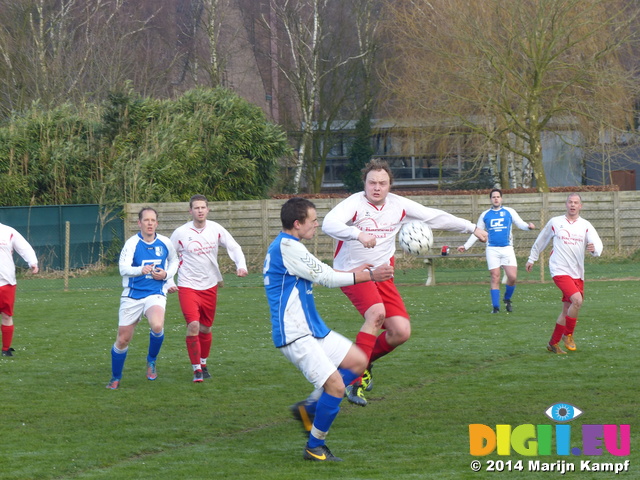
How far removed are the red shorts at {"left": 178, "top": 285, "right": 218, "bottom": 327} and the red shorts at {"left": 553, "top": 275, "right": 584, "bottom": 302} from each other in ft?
13.3

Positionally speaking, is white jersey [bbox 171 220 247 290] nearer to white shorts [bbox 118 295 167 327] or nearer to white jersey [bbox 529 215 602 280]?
white shorts [bbox 118 295 167 327]

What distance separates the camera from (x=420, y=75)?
104ft

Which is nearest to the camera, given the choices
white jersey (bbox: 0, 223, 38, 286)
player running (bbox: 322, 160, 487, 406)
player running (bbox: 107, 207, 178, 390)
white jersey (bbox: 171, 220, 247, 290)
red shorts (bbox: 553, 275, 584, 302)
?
player running (bbox: 322, 160, 487, 406)

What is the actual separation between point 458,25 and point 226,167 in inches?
346

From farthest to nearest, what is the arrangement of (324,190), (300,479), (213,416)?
(324,190) < (213,416) < (300,479)

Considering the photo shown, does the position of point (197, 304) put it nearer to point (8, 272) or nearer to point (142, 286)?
point (142, 286)

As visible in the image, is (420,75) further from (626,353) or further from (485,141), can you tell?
(626,353)

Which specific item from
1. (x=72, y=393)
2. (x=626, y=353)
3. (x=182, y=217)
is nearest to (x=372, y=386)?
(x=72, y=393)

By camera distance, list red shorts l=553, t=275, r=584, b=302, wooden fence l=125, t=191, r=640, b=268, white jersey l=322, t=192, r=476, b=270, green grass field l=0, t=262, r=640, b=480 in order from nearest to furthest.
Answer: green grass field l=0, t=262, r=640, b=480 → white jersey l=322, t=192, r=476, b=270 → red shorts l=553, t=275, r=584, b=302 → wooden fence l=125, t=191, r=640, b=268

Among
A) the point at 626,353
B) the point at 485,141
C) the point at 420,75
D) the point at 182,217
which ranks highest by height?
the point at 420,75

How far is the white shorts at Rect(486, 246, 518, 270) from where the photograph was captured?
15695 mm

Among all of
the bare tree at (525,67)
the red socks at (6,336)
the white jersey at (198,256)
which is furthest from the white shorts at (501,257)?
the bare tree at (525,67)

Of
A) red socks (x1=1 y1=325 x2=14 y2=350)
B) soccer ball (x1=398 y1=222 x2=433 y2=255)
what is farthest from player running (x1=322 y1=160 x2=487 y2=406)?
red socks (x1=1 y1=325 x2=14 y2=350)

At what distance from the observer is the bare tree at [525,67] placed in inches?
1107
